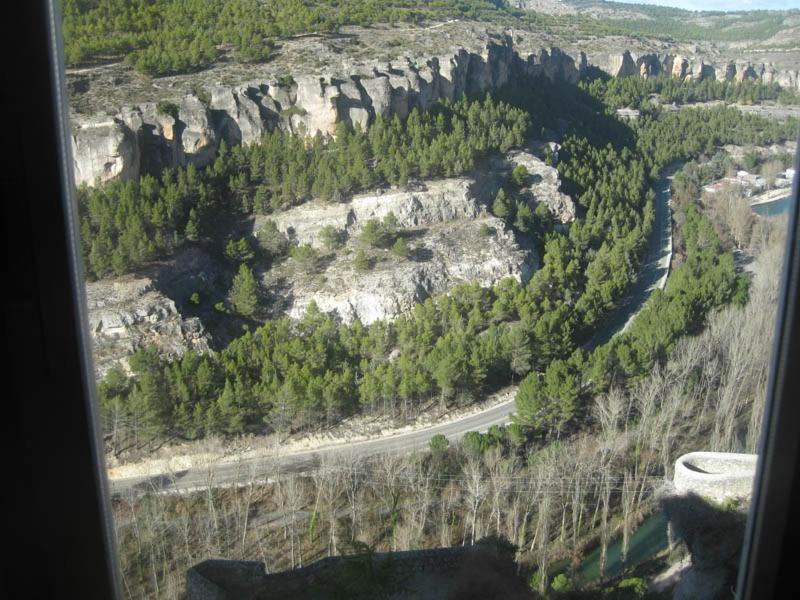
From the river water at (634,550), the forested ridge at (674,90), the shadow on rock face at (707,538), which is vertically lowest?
the river water at (634,550)

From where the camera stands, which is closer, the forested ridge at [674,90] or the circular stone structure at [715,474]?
the circular stone structure at [715,474]

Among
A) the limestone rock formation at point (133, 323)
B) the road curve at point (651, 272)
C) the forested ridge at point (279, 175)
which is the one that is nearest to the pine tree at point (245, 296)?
the limestone rock formation at point (133, 323)

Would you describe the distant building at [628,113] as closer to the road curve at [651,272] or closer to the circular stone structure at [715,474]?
the road curve at [651,272]

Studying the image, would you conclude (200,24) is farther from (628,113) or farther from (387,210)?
(628,113)

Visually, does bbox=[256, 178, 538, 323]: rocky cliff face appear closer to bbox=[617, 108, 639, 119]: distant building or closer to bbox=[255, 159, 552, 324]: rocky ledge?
bbox=[255, 159, 552, 324]: rocky ledge

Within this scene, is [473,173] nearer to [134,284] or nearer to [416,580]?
[134,284]

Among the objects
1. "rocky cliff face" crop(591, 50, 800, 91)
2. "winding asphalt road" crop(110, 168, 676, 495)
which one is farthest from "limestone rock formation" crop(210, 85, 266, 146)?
"rocky cliff face" crop(591, 50, 800, 91)

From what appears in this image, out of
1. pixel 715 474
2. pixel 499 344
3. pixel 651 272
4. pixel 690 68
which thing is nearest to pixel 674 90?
pixel 690 68
